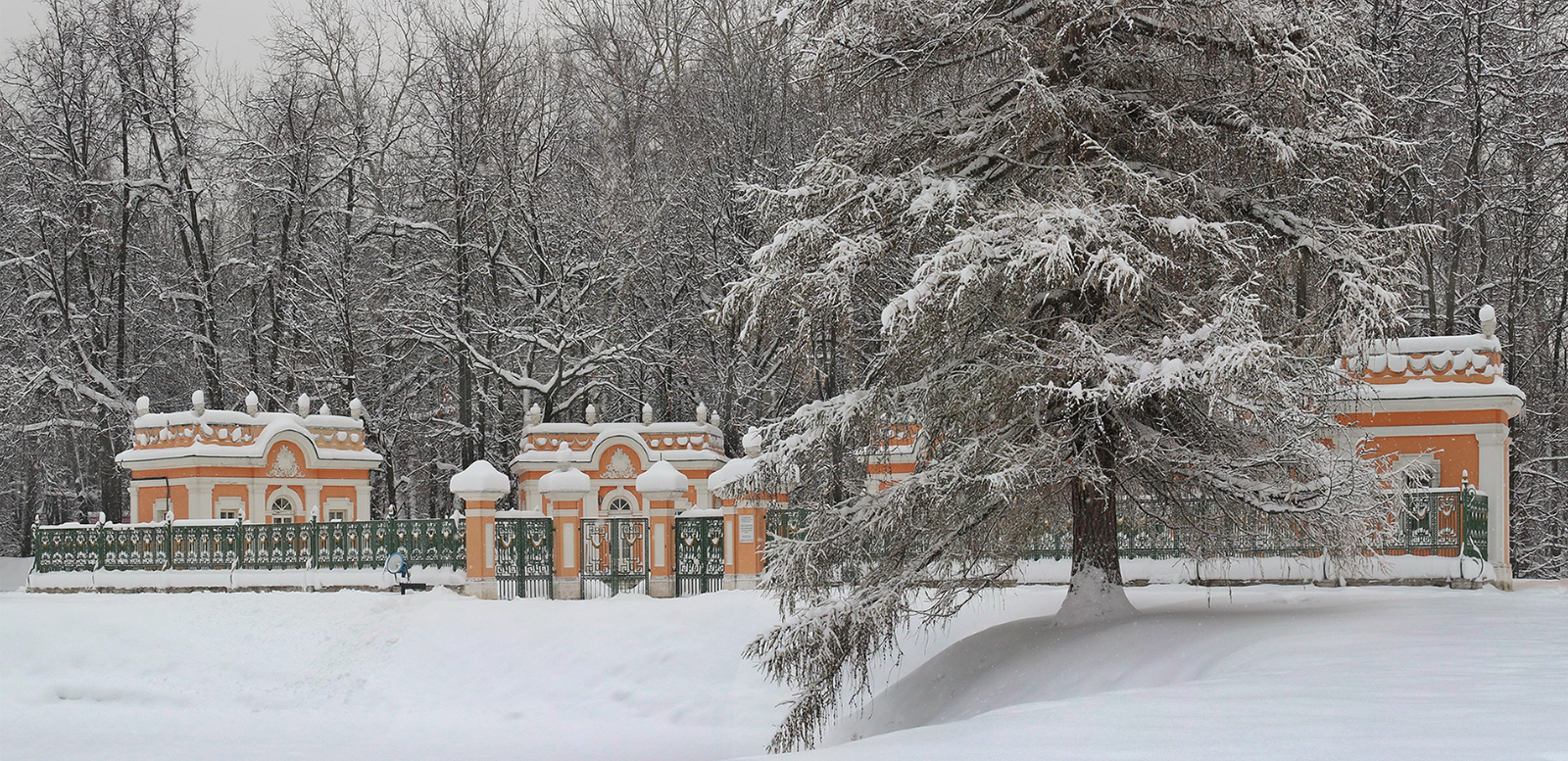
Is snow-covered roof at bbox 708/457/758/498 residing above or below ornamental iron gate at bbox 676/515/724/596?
above

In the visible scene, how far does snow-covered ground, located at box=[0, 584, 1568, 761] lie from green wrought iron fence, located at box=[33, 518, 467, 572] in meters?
0.98

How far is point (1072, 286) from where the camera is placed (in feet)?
40.7

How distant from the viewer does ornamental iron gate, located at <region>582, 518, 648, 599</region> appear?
66.8 feet

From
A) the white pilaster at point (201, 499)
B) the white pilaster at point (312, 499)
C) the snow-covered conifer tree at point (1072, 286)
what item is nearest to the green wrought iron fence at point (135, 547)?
the white pilaster at point (201, 499)

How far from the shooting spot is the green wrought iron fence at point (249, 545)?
20.8 metres

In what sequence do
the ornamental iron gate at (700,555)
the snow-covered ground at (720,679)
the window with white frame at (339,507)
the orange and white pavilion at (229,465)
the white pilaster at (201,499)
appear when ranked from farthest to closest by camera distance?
1. the window with white frame at (339,507)
2. the orange and white pavilion at (229,465)
3. the white pilaster at (201,499)
4. the ornamental iron gate at (700,555)
5. the snow-covered ground at (720,679)

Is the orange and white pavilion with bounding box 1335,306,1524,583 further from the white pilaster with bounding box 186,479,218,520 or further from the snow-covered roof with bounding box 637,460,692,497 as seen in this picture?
the white pilaster with bounding box 186,479,218,520

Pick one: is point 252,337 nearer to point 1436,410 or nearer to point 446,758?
point 446,758

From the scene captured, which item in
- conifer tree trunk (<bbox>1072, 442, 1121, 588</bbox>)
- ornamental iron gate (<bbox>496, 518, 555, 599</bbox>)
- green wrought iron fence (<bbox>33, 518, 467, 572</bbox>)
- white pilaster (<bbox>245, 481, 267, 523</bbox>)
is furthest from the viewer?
white pilaster (<bbox>245, 481, 267, 523</bbox>)

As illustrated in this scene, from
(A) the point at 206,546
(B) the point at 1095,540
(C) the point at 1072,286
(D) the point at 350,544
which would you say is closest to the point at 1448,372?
(B) the point at 1095,540

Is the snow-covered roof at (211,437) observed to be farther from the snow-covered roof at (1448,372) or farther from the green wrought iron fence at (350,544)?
the snow-covered roof at (1448,372)

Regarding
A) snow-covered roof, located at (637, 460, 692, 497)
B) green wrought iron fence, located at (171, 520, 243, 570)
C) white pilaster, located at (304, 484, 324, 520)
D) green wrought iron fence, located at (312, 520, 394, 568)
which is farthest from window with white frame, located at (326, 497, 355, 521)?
snow-covered roof, located at (637, 460, 692, 497)

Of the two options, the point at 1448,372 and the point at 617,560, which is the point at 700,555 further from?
the point at 1448,372

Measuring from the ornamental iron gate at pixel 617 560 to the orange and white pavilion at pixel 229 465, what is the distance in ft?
26.7
